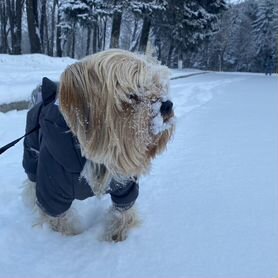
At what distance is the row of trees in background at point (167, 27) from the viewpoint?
1833 cm

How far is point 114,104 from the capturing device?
218 cm

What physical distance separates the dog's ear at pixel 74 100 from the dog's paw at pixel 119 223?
0.87 m

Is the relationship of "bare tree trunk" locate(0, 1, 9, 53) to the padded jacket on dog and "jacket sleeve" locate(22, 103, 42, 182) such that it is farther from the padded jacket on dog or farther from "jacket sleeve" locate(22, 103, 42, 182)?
the padded jacket on dog

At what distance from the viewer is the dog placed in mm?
2186

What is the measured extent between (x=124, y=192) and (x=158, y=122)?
0.71 metres

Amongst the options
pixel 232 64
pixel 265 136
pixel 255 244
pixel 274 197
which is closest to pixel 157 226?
pixel 255 244

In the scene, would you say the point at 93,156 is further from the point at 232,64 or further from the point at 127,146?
the point at 232,64

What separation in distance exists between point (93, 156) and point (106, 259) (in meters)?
0.67

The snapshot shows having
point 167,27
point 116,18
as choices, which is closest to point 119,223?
point 116,18

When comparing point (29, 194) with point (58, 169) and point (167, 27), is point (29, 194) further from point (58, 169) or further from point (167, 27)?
point (167, 27)

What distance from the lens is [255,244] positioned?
2605 millimetres

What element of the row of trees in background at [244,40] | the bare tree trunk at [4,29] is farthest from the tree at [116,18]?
the row of trees in background at [244,40]

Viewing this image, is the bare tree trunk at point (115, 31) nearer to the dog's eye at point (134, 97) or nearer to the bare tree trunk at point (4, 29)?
the dog's eye at point (134, 97)

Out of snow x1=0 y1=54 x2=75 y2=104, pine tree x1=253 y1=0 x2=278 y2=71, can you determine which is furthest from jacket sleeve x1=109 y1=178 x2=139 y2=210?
pine tree x1=253 y1=0 x2=278 y2=71
